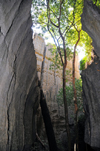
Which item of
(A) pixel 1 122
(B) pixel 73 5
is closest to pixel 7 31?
(A) pixel 1 122

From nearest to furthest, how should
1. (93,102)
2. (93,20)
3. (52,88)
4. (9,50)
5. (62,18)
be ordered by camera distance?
(9,50) → (93,20) → (93,102) → (62,18) → (52,88)

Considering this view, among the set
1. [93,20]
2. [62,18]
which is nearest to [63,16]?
[62,18]

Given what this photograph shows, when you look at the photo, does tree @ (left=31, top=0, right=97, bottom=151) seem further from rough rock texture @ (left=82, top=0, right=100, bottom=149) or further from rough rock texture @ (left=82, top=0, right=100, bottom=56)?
rough rock texture @ (left=82, top=0, right=100, bottom=56)

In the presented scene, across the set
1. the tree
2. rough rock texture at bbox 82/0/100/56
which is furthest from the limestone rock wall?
rough rock texture at bbox 82/0/100/56

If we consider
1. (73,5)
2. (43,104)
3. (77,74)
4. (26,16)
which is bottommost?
(43,104)

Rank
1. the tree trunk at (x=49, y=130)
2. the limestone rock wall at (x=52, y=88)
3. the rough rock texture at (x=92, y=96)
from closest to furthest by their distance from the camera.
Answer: the rough rock texture at (x=92, y=96)
the tree trunk at (x=49, y=130)
the limestone rock wall at (x=52, y=88)

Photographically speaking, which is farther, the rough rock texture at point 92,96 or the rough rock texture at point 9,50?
the rough rock texture at point 92,96

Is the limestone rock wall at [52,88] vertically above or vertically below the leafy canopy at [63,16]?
below

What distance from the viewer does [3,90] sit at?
4.75 metres

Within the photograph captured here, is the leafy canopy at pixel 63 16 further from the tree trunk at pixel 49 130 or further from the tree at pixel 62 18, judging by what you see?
the tree trunk at pixel 49 130

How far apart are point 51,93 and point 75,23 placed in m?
9.02

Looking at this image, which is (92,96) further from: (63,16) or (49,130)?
(63,16)

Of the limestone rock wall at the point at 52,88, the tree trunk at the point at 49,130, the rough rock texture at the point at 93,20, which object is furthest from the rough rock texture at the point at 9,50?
the limestone rock wall at the point at 52,88

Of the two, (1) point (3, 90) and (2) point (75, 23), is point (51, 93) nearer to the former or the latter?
(2) point (75, 23)
